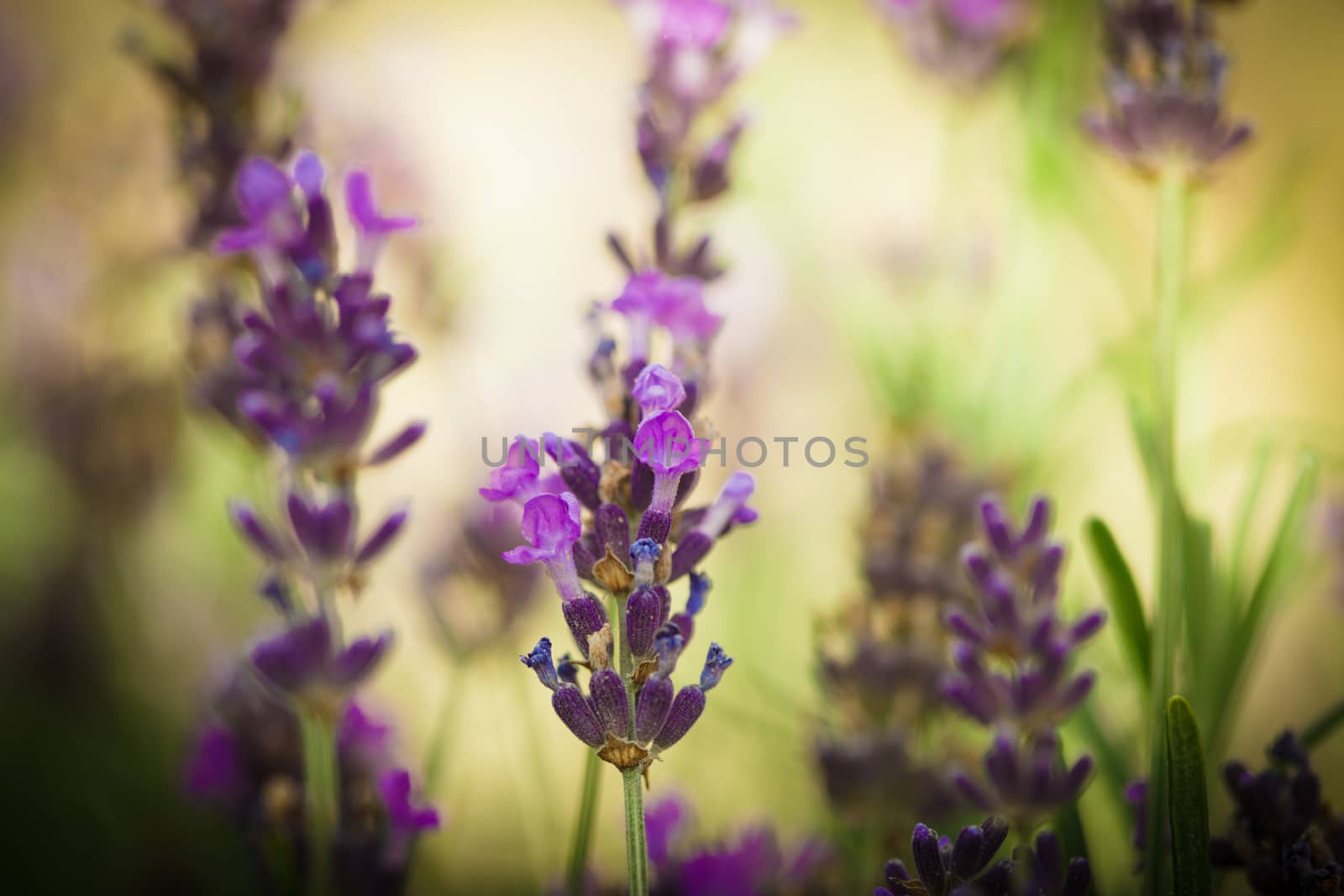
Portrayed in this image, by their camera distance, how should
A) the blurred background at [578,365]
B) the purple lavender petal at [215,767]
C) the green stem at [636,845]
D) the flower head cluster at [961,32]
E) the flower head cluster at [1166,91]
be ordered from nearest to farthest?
1. the green stem at [636,845]
2. the flower head cluster at [1166,91]
3. the purple lavender petal at [215,767]
4. the blurred background at [578,365]
5. the flower head cluster at [961,32]

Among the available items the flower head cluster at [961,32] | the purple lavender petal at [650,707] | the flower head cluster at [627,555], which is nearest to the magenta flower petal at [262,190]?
the flower head cluster at [627,555]

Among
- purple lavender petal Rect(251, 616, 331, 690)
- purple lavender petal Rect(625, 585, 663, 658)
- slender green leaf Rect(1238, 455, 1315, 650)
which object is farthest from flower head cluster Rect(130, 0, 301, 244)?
slender green leaf Rect(1238, 455, 1315, 650)

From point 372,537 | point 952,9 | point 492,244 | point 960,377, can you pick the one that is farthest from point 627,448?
point 492,244

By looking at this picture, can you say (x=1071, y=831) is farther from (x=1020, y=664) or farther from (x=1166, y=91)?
(x=1166, y=91)

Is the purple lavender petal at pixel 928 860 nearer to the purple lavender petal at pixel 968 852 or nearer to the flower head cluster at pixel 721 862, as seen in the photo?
the purple lavender petal at pixel 968 852

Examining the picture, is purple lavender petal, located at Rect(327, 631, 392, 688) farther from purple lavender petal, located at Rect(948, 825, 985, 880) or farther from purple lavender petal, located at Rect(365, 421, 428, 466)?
purple lavender petal, located at Rect(948, 825, 985, 880)

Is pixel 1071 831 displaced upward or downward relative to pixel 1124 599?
downward

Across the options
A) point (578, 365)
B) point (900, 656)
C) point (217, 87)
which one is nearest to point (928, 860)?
point (900, 656)
